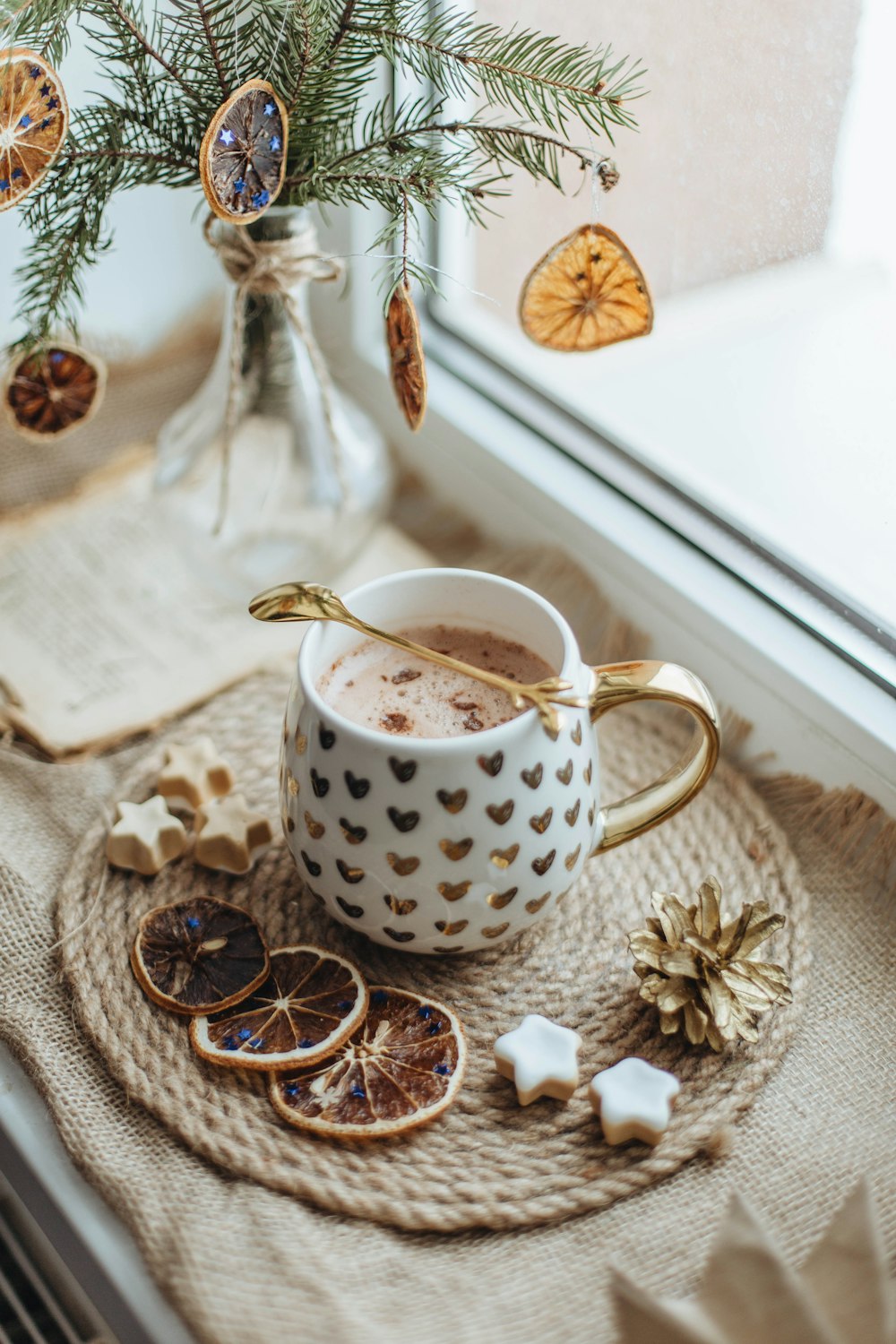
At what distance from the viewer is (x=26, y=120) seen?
0.55 m

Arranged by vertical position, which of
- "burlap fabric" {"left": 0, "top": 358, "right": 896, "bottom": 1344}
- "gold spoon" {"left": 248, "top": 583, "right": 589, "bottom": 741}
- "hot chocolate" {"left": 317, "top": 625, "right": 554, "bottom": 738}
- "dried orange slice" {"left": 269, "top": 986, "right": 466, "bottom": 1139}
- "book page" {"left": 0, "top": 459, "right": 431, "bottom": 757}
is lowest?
"burlap fabric" {"left": 0, "top": 358, "right": 896, "bottom": 1344}

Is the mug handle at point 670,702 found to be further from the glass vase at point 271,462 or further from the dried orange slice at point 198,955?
the glass vase at point 271,462

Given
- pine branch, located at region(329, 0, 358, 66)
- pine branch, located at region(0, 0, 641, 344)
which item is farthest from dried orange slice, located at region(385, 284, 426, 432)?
pine branch, located at region(329, 0, 358, 66)

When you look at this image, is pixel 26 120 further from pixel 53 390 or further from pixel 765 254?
pixel 765 254

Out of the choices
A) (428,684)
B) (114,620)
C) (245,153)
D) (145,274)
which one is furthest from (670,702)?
(145,274)

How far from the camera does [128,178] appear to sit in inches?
25.6

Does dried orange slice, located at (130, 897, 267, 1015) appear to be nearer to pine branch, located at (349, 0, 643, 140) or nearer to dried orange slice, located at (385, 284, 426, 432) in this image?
dried orange slice, located at (385, 284, 426, 432)

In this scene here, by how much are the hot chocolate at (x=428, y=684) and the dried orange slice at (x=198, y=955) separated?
132 mm

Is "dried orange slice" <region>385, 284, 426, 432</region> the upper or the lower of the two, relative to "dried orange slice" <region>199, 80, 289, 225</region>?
lower

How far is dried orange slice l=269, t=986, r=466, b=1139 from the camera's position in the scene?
1.80ft

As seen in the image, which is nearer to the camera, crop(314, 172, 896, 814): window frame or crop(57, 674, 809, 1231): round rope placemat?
crop(57, 674, 809, 1231): round rope placemat

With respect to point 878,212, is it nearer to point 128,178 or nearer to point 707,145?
point 707,145

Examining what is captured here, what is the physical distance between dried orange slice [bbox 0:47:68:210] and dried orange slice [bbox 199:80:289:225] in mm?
67

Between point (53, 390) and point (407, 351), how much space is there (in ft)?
0.79
